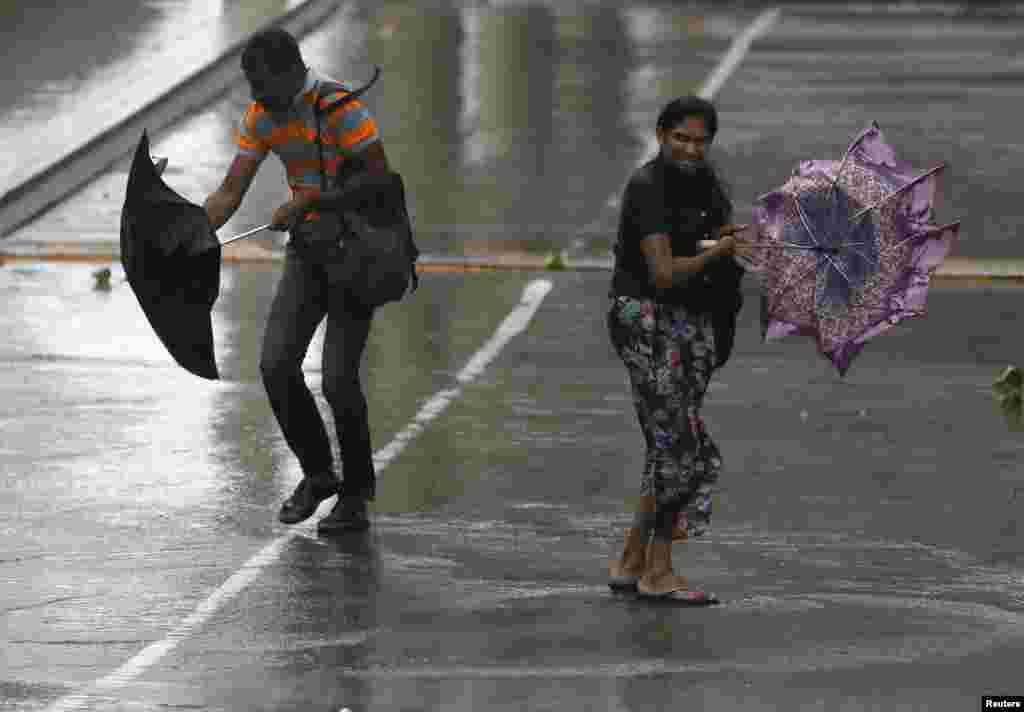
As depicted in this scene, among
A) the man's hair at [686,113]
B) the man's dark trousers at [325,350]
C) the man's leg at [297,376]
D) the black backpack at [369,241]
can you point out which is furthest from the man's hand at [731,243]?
the man's leg at [297,376]

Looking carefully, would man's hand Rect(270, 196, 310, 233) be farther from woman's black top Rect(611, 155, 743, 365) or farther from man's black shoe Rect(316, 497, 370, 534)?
woman's black top Rect(611, 155, 743, 365)

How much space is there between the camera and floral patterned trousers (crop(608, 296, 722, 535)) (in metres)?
9.69

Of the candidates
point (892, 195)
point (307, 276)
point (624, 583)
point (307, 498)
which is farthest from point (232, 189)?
point (892, 195)

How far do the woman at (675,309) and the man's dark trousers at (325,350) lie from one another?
4.70ft

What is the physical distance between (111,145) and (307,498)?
11672 millimetres

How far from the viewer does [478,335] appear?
15.7 meters

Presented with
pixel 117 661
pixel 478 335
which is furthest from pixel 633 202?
pixel 478 335

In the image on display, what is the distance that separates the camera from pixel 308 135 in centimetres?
1073

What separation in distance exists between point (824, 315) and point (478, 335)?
236 inches

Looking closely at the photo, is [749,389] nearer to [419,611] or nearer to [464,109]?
[419,611]

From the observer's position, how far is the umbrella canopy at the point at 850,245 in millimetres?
9727

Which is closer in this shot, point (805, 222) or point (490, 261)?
point (805, 222)

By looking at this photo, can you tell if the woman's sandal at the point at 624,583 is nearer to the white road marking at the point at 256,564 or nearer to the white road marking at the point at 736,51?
the white road marking at the point at 256,564

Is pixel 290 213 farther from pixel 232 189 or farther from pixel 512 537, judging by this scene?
pixel 512 537
